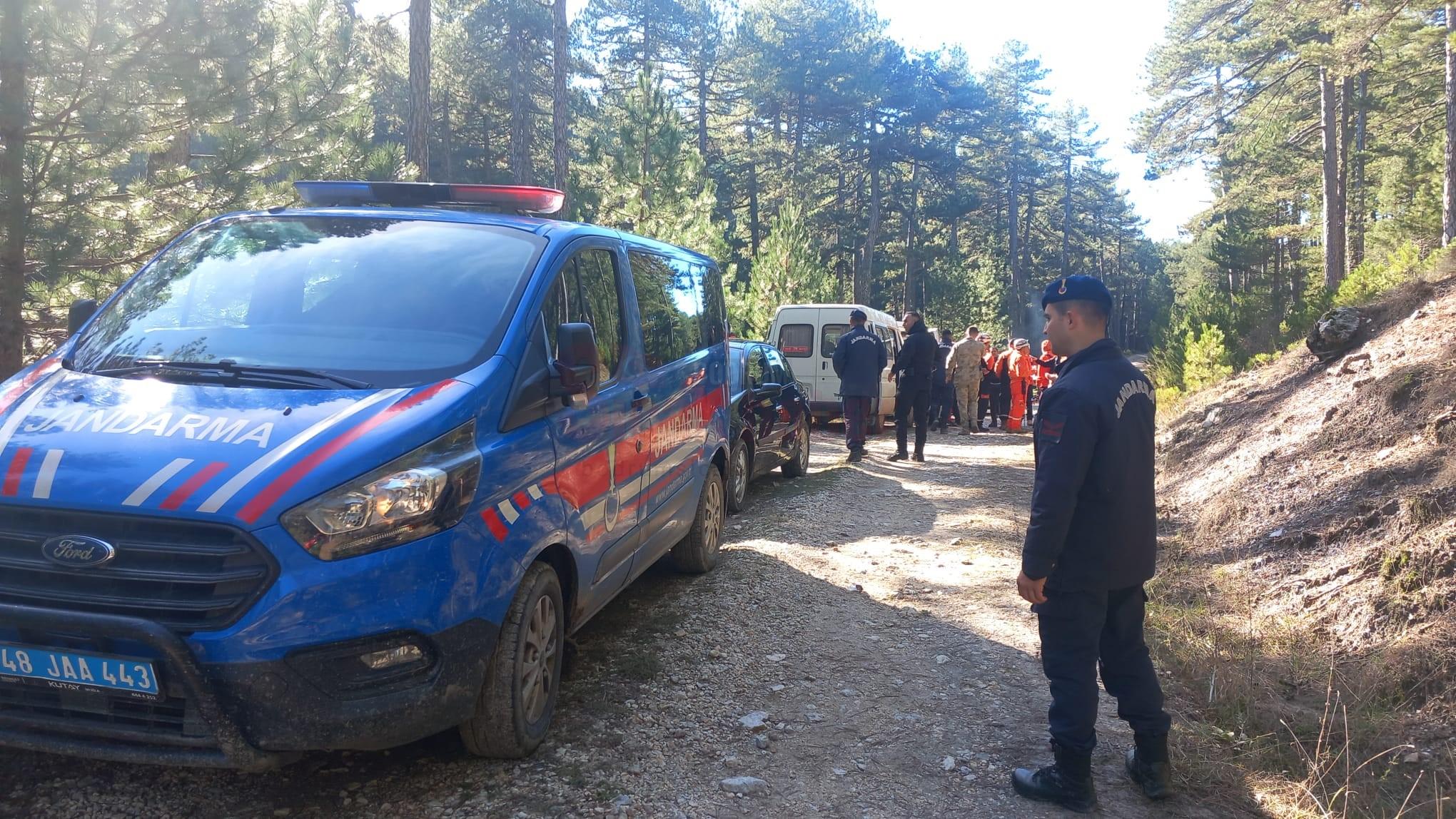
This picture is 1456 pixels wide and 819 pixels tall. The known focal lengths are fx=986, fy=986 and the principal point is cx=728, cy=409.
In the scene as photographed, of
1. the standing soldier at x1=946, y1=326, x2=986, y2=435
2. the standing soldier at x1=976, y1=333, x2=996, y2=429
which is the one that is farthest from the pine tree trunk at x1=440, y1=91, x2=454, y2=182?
the standing soldier at x1=946, y1=326, x2=986, y2=435

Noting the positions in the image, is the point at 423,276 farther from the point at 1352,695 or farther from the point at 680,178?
the point at 680,178

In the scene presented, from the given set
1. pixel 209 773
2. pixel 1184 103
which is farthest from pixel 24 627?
pixel 1184 103

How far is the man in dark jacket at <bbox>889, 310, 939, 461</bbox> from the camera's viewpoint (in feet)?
41.0

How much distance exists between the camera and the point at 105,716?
2.94 meters

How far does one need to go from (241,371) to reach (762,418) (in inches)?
258

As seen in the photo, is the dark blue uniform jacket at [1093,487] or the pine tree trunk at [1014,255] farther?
the pine tree trunk at [1014,255]

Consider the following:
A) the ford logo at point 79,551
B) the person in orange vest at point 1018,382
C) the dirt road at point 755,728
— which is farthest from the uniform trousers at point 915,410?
the ford logo at point 79,551

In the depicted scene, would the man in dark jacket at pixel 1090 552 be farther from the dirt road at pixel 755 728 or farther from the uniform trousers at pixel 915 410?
the uniform trousers at pixel 915 410

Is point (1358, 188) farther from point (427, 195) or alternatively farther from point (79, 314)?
point (79, 314)

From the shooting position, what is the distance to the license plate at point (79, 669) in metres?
2.88

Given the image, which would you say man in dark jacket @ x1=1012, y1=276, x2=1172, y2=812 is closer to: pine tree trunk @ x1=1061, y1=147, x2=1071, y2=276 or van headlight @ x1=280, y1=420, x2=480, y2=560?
van headlight @ x1=280, y1=420, x2=480, y2=560

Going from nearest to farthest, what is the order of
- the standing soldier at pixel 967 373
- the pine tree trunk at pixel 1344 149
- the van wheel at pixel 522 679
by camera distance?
the van wheel at pixel 522 679 → the standing soldier at pixel 967 373 → the pine tree trunk at pixel 1344 149

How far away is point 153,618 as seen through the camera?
2.88 metres

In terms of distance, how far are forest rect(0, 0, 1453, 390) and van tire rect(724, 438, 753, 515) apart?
3.01 meters
